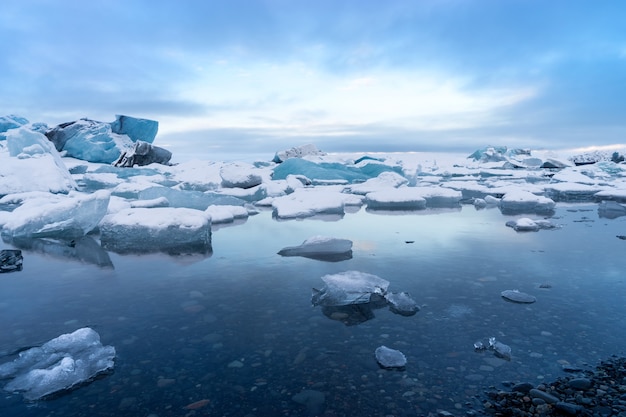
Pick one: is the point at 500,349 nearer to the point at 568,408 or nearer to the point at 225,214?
the point at 568,408

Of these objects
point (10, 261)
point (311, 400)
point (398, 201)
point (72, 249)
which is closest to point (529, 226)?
point (398, 201)

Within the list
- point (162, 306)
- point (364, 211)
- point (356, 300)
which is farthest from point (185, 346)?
Result: point (364, 211)

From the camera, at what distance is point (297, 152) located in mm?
27297

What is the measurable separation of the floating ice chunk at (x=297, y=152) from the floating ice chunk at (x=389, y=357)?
81.9ft

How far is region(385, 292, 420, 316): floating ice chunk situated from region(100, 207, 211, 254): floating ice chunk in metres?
2.38

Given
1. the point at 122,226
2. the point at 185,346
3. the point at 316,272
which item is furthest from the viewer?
the point at 122,226

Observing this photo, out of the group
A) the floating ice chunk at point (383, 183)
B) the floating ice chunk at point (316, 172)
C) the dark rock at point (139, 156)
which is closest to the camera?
the floating ice chunk at point (383, 183)

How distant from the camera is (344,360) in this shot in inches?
73.7

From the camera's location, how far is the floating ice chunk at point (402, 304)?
2436 mm

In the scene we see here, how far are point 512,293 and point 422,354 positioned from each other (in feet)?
3.75

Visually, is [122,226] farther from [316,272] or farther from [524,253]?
[524,253]

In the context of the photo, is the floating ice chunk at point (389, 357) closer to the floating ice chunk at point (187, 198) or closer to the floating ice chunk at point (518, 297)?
the floating ice chunk at point (518, 297)

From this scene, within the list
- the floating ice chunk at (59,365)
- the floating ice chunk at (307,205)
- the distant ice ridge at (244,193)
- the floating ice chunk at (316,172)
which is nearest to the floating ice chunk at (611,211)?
the distant ice ridge at (244,193)

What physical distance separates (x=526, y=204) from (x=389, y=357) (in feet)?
23.4
